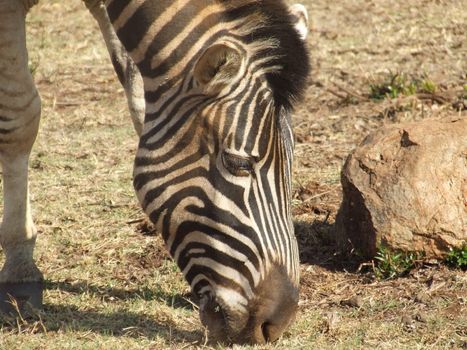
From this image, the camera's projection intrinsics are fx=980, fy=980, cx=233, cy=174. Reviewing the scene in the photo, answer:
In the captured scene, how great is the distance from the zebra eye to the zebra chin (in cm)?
48

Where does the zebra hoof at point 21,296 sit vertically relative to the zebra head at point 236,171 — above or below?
below

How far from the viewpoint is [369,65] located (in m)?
11.1

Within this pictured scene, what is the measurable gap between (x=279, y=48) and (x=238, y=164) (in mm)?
599

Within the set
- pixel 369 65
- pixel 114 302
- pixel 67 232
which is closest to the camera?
pixel 114 302

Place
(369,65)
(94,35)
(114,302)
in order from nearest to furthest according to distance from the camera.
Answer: (114,302) < (369,65) < (94,35)

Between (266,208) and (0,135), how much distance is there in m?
2.21

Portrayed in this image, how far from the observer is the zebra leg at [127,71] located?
707 centimetres

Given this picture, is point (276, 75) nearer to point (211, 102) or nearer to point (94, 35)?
point (211, 102)

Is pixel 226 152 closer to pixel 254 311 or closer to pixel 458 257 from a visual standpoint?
pixel 254 311

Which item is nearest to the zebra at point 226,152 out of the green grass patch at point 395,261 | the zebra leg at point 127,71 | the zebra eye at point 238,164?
the zebra eye at point 238,164

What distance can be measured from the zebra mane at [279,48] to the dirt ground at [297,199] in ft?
4.26

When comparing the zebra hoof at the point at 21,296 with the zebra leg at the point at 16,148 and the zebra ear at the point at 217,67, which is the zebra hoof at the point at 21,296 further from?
the zebra ear at the point at 217,67

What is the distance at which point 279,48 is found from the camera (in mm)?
4699

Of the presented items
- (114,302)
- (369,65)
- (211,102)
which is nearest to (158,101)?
(211,102)
